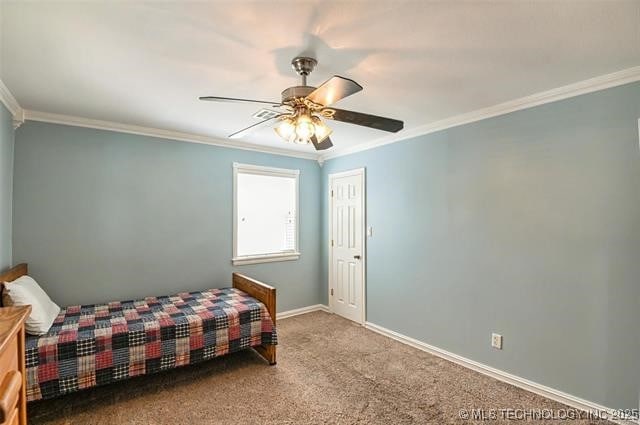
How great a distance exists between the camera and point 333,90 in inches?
63.2

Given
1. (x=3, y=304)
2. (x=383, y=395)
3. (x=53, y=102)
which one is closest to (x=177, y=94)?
(x=53, y=102)

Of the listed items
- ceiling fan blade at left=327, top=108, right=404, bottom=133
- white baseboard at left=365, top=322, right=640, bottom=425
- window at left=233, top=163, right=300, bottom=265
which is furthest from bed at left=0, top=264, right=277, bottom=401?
ceiling fan blade at left=327, top=108, right=404, bottom=133

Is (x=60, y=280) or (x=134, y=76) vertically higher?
(x=134, y=76)

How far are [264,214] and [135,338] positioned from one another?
226cm

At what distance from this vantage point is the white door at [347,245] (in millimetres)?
4133

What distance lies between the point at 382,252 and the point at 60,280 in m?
3.36

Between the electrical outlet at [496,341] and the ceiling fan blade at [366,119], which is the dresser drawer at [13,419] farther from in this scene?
the electrical outlet at [496,341]

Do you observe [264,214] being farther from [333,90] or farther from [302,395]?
[333,90]

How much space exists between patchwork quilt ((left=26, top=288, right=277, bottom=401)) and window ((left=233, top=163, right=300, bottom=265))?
3.38ft

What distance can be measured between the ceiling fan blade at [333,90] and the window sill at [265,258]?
282cm

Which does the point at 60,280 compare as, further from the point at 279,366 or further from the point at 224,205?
the point at 279,366

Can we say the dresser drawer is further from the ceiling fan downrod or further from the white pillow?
the ceiling fan downrod

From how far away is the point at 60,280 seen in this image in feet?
9.94

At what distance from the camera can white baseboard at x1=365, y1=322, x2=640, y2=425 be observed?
227cm
